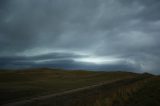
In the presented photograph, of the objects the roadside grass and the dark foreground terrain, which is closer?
the dark foreground terrain

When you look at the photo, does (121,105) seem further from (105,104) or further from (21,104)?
(21,104)

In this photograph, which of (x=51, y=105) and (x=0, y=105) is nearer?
(x=51, y=105)

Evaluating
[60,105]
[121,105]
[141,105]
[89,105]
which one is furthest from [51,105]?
[141,105]

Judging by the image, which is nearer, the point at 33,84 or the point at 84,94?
the point at 84,94

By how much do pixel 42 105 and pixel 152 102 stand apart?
956 centimetres

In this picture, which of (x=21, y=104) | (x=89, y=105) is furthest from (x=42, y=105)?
(x=89, y=105)

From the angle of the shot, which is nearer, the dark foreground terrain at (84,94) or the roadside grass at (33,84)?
the dark foreground terrain at (84,94)

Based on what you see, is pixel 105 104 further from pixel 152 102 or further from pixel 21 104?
pixel 21 104

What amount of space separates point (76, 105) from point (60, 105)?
2.41 meters

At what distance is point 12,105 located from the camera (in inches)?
818

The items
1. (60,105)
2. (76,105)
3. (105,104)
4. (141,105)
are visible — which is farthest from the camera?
(60,105)

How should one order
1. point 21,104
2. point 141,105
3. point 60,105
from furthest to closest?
point 21,104 < point 60,105 < point 141,105

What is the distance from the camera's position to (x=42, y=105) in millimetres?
19984

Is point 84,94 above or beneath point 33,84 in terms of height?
beneath
